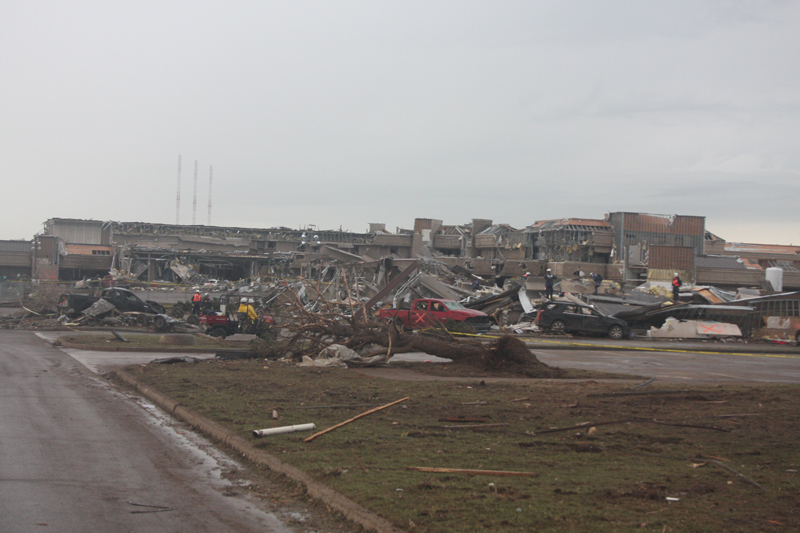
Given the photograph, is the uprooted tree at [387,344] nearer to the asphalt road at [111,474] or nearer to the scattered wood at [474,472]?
the asphalt road at [111,474]

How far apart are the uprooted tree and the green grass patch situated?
8.51 feet

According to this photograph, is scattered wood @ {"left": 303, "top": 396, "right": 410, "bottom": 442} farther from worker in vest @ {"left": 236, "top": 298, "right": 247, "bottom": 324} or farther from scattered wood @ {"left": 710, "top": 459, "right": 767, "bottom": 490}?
worker in vest @ {"left": 236, "top": 298, "right": 247, "bottom": 324}

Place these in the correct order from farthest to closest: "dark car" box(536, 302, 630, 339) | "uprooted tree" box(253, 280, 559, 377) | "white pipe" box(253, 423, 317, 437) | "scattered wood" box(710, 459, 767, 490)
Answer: "dark car" box(536, 302, 630, 339) → "uprooted tree" box(253, 280, 559, 377) → "white pipe" box(253, 423, 317, 437) → "scattered wood" box(710, 459, 767, 490)

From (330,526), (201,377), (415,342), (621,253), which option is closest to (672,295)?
(621,253)

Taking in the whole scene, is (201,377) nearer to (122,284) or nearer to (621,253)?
(122,284)

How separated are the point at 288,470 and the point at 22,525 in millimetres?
2384

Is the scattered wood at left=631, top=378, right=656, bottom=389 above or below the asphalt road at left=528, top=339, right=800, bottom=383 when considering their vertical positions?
above

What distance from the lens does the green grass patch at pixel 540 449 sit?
4887 mm

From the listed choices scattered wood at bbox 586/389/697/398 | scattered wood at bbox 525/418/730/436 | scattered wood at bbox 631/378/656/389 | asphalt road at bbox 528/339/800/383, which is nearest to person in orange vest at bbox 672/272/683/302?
asphalt road at bbox 528/339/800/383

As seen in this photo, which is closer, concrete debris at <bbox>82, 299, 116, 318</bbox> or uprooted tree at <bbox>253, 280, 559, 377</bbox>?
uprooted tree at <bbox>253, 280, 559, 377</bbox>

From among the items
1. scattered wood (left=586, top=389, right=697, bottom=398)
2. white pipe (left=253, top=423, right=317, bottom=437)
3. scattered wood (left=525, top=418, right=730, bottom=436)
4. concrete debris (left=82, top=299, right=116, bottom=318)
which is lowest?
concrete debris (left=82, top=299, right=116, bottom=318)

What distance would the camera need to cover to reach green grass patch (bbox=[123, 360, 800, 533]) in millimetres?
4887

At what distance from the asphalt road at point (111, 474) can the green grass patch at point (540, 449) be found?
721 millimetres

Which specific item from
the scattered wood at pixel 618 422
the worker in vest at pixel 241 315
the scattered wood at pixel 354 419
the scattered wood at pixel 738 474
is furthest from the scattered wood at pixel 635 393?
the worker in vest at pixel 241 315
